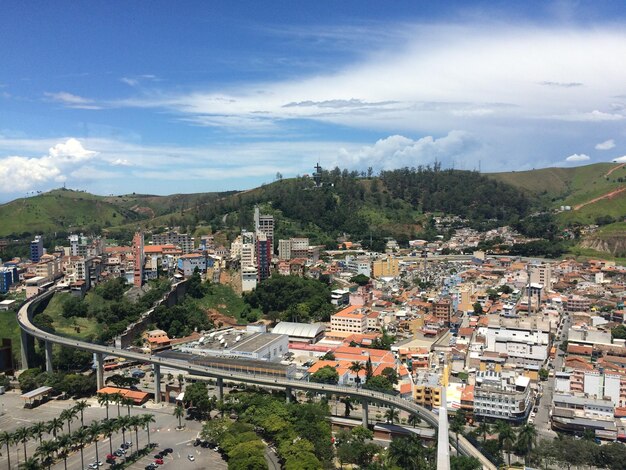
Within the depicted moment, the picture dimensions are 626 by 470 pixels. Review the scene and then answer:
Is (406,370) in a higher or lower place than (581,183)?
lower

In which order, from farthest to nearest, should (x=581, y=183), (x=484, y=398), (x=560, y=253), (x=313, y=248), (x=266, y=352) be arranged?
(x=581, y=183) → (x=560, y=253) → (x=313, y=248) → (x=266, y=352) → (x=484, y=398)

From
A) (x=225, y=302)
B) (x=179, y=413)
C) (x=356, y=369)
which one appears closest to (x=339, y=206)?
(x=225, y=302)

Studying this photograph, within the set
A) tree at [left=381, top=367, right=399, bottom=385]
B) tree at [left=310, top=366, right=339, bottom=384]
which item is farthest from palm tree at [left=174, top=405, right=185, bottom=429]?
tree at [left=381, top=367, right=399, bottom=385]

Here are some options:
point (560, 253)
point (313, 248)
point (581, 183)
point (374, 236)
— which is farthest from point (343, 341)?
point (581, 183)

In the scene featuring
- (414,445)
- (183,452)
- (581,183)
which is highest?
(581,183)

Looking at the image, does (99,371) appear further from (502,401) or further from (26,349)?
(502,401)

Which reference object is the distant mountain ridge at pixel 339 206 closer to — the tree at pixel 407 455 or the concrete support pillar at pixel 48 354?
the concrete support pillar at pixel 48 354

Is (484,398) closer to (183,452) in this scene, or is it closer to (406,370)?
(406,370)

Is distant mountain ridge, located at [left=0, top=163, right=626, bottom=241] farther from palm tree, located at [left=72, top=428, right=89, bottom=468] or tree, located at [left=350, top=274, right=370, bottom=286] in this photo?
palm tree, located at [left=72, top=428, right=89, bottom=468]
